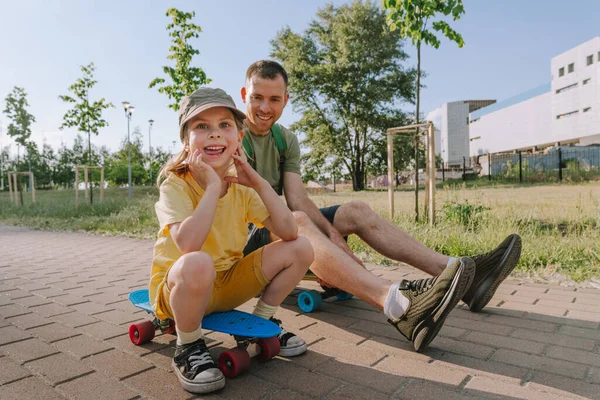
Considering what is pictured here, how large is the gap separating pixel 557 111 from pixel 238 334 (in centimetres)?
4796

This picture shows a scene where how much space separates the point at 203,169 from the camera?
1.91 meters

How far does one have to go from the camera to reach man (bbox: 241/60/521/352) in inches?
77.1

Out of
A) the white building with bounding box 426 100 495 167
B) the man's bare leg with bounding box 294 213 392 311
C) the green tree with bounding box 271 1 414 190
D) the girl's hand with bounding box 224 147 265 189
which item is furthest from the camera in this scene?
the white building with bounding box 426 100 495 167

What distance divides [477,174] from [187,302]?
30.9 meters

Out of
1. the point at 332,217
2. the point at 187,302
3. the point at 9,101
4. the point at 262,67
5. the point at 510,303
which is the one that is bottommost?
the point at 510,303

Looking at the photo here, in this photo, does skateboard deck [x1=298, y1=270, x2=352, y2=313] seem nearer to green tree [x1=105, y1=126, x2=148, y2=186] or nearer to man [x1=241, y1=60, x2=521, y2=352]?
man [x1=241, y1=60, x2=521, y2=352]

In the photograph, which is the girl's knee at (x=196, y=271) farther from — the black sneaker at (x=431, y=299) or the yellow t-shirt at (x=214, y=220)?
the black sneaker at (x=431, y=299)

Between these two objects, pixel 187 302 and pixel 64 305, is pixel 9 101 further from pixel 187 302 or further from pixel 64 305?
pixel 187 302

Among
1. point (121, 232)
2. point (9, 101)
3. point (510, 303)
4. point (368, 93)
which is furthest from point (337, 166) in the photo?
point (510, 303)

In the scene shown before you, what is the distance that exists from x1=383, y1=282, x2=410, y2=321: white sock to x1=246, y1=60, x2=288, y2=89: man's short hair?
5.10 ft

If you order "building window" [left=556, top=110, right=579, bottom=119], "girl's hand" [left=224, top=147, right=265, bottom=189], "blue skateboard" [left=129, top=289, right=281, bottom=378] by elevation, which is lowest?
"blue skateboard" [left=129, top=289, right=281, bottom=378]

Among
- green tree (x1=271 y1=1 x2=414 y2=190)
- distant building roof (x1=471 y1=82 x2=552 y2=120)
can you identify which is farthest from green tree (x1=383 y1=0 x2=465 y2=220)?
distant building roof (x1=471 y1=82 x2=552 y2=120)

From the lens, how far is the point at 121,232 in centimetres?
813

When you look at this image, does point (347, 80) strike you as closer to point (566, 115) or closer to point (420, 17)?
point (420, 17)
